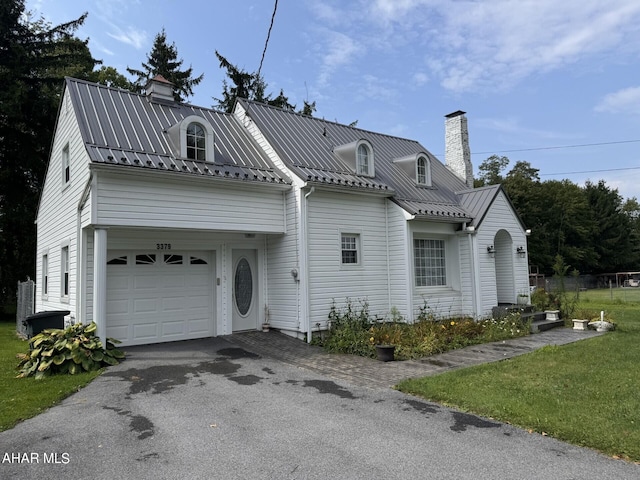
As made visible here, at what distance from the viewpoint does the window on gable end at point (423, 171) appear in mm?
14734

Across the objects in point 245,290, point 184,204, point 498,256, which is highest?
point 184,204

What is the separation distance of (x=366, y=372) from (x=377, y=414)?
7.73ft

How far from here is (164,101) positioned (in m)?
12.7

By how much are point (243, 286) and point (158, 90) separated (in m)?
6.40

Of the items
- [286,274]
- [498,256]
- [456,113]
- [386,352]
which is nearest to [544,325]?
[498,256]

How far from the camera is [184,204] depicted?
976 cm

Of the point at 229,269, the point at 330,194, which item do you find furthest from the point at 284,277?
the point at 330,194

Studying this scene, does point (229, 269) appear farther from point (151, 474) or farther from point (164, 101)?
point (151, 474)

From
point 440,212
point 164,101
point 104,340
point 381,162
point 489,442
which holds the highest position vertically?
point 164,101

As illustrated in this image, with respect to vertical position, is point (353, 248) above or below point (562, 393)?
above

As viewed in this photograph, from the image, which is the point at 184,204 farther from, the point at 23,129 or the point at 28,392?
the point at 23,129

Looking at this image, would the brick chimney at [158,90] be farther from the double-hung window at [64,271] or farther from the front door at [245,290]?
the front door at [245,290]

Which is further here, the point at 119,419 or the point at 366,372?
the point at 366,372

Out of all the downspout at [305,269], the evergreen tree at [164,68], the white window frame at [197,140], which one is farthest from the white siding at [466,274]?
Answer: the evergreen tree at [164,68]
